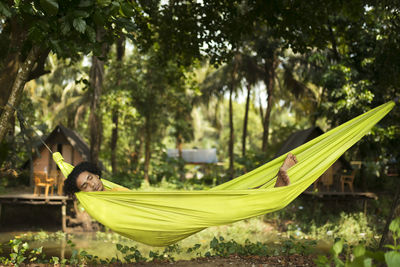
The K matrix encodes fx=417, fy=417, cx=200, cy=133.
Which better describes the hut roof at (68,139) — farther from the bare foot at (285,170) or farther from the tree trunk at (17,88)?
the bare foot at (285,170)

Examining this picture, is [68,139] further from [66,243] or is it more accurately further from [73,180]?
[73,180]

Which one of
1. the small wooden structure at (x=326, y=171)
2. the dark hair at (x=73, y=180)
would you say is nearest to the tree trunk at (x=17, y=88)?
the dark hair at (x=73, y=180)

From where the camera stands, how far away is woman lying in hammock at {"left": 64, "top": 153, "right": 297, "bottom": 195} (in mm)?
3066

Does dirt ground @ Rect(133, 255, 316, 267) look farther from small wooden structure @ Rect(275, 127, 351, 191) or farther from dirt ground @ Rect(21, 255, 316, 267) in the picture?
small wooden structure @ Rect(275, 127, 351, 191)

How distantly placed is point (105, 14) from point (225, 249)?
298 cm

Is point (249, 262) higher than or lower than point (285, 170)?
lower

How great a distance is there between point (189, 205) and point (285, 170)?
825mm

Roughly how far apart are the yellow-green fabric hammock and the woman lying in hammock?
8cm

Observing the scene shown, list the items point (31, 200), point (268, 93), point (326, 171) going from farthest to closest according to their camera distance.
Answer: point (268, 93)
point (326, 171)
point (31, 200)

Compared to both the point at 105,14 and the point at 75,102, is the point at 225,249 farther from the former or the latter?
the point at 75,102

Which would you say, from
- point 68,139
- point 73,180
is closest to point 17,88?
point 73,180

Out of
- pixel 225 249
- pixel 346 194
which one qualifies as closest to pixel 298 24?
pixel 225 249

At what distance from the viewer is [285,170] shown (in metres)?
3.11

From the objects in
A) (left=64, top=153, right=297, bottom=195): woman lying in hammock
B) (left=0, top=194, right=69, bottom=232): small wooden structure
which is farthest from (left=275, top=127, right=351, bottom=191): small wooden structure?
(left=64, top=153, right=297, bottom=195): woman lying in hammock
